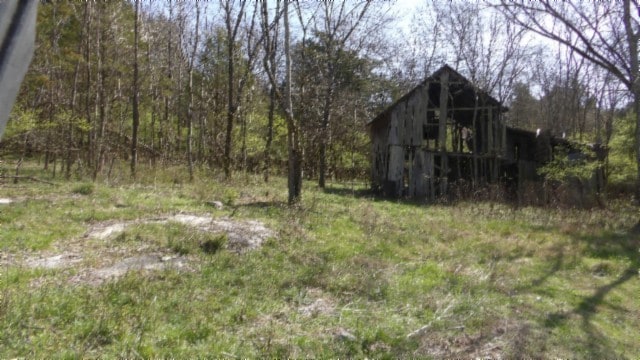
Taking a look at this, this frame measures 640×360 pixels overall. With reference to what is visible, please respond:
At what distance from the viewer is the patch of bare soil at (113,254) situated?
629 centimetres

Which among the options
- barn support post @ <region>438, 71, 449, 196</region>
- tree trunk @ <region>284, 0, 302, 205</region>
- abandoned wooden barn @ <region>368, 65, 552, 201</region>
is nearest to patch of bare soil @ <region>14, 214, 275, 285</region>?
tree trunk @ <region>284, 0, 302, 205</region>

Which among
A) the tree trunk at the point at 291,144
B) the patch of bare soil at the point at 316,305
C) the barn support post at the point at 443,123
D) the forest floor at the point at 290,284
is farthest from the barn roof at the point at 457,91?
the patch of bare soil at the point at 316,305

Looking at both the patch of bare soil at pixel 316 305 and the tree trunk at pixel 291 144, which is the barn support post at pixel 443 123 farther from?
the patch of bare soil at pixel 316 305

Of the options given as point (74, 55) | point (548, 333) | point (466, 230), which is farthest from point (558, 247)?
point (74, 55)

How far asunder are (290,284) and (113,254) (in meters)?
2.88

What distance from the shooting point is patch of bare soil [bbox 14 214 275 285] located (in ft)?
20.6

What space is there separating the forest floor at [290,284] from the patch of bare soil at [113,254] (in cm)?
3

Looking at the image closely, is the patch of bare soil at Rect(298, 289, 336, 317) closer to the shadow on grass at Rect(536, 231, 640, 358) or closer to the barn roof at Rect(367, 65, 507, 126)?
the shadow on grass at Rect(536, 231, 640, 358)

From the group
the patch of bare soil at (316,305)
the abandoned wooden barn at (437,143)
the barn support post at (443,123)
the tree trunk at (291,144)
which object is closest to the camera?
the patch of bare soil at (316,305)

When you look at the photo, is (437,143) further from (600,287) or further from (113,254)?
(113,254)

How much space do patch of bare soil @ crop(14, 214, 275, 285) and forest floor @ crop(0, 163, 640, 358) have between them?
34 millimetres

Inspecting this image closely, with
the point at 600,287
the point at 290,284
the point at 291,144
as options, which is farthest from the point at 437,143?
the point at 290,284

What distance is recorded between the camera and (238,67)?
2994 centimetres

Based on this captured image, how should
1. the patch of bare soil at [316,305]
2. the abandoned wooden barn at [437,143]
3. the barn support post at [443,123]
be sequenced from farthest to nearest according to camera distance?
the abandoned wooden barn at [437,143]
the barn support post at [443,123]
the patch of bare soil at [316,305]
